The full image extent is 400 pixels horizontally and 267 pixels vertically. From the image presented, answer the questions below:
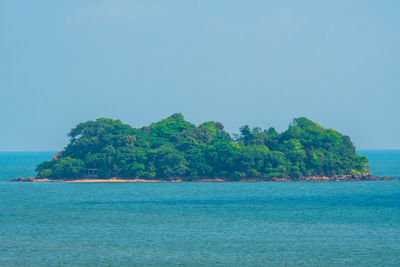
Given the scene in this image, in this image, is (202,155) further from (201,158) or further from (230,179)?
(230,179)

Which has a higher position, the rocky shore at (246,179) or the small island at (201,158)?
the small island at (201,158)

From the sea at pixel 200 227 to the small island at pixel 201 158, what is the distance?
650 inches

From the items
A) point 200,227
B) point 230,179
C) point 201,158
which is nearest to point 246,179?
point 230,179

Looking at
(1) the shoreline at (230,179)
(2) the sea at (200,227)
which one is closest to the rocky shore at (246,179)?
(1) the shoreline at (230,179)

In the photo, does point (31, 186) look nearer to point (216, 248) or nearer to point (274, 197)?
point (274, 197)

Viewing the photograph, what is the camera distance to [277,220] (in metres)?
63.4

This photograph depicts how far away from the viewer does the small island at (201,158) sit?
385 feet

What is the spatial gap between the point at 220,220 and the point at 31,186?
54.1 m

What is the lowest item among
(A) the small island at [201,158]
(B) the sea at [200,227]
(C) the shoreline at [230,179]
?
(B) the sea at [200,227]

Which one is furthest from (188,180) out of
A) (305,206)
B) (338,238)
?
(338,238)

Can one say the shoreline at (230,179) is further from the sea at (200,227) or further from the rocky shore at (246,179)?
the sea at (200,227)

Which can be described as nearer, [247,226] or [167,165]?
[247,226]

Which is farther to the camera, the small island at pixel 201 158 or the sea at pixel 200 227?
the small island at pixel 201 158

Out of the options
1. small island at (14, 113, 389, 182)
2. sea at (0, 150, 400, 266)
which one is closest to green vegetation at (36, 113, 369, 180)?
small island at (14, 113, 389, 182)
